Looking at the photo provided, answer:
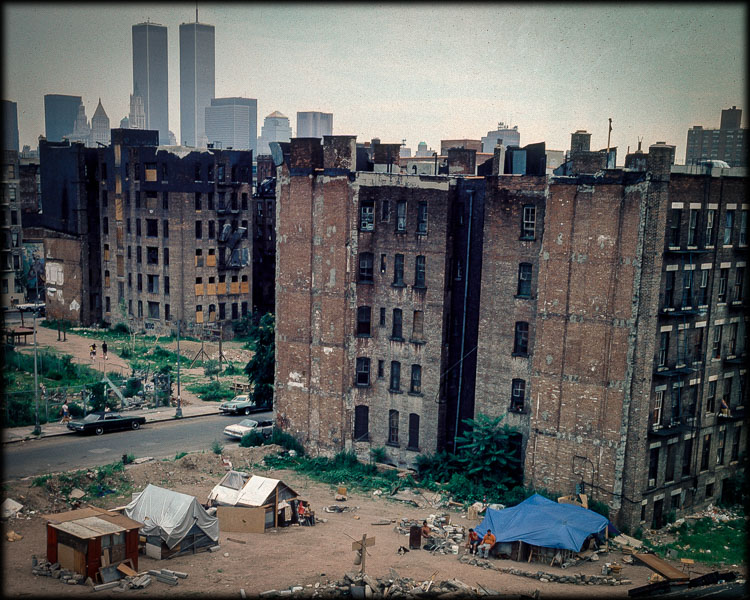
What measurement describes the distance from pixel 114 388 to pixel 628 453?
36514 millimetres

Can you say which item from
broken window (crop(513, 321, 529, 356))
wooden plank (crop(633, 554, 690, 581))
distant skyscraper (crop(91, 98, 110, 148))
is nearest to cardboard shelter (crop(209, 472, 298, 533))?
broken window (crop(513, 321, 529, 356))

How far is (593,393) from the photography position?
37.9 meters

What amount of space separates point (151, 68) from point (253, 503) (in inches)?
1985

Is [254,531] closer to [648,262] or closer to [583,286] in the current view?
[583,286]

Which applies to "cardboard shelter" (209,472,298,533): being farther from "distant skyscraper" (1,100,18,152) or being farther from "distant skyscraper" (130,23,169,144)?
"distant skyscraper" (1,100,18,152)

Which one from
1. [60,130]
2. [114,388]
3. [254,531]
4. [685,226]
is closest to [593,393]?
[685,226]

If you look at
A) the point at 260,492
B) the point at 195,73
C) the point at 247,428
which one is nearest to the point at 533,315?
the point at 260,492

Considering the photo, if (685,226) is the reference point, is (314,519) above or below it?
below

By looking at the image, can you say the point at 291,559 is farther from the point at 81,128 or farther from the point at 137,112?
the point at 81,128

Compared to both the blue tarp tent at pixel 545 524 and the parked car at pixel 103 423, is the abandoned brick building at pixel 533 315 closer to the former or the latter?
the blue tarp tent at pixel 545 524

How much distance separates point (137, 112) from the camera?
329 feet

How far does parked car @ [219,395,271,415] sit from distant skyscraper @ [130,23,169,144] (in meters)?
25.7

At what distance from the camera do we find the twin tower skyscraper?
49.5m

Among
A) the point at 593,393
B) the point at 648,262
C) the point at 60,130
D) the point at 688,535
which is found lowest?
the point at 688,535
